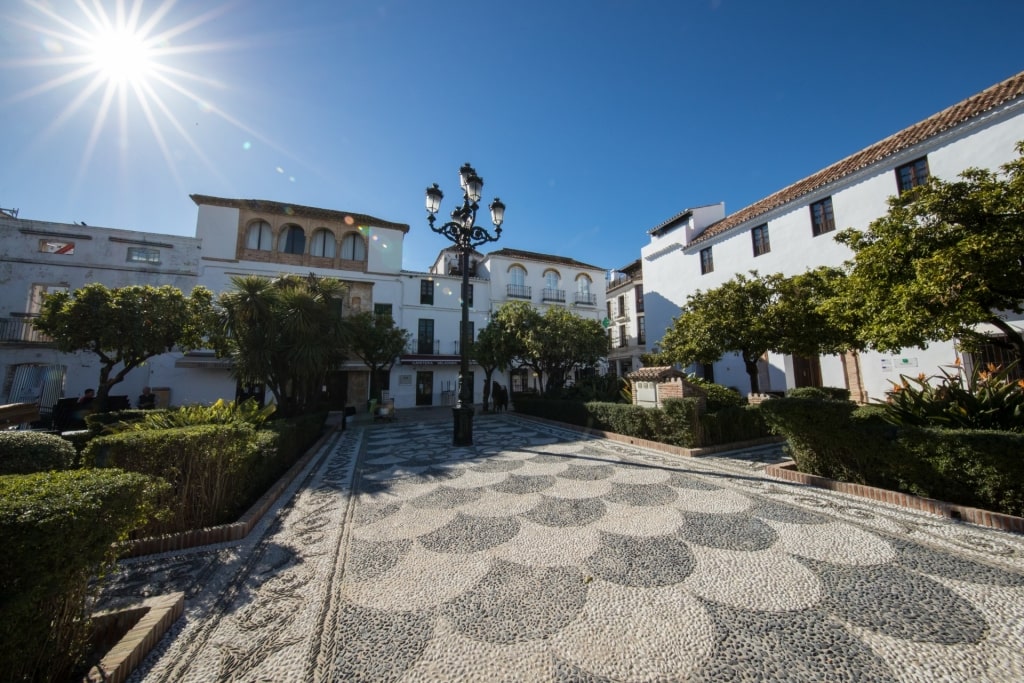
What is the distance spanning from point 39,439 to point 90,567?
9.31ft

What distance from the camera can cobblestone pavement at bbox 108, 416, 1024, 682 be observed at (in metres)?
2.01

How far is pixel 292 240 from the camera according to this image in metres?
20.1

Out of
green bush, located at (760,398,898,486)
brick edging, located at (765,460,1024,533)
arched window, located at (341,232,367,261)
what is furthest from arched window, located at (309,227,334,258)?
brick edging, located at (765,460,1024,533)

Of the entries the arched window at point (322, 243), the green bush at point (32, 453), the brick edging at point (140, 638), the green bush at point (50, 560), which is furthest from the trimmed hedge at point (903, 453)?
the arched window at point (322, 243)

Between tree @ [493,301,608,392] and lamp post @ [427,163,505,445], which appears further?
tree @ [493,301,608,392]

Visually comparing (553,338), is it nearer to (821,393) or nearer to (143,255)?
(821,393)

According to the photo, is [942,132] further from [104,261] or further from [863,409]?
[104,261]

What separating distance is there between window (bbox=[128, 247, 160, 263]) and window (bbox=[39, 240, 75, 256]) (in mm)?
2158

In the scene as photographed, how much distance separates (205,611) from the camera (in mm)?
2535

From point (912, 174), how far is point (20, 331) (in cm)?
3431

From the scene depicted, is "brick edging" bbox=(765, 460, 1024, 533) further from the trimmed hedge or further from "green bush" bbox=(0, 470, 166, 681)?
"green bush" bbox=(0, 470, 166, 681)

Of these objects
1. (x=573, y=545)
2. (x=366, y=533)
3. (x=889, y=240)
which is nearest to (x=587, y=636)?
(x=573, y=545)

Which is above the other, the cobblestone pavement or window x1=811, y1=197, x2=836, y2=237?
window x1=811, y1=197, x2=836, y2=237

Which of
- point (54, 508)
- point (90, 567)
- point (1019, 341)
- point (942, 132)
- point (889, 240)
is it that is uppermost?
point (942, 132)
